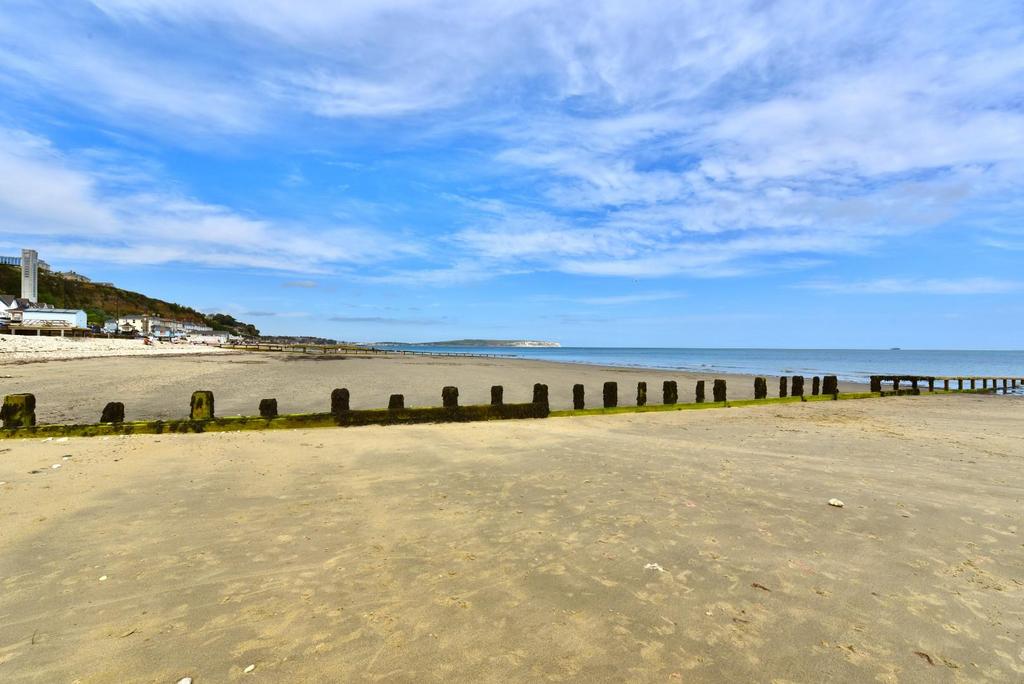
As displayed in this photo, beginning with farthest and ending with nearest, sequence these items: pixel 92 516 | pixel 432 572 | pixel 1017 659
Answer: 1. pixel 92 516
2. pixel 432 572
3. pixel 1017 659

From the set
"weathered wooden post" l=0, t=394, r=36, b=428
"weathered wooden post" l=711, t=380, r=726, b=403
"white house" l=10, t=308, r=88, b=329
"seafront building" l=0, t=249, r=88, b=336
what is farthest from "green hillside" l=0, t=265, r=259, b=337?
"weathered wooden post" l=711, t=380, r=726, b=403

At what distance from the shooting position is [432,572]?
15.9 feet

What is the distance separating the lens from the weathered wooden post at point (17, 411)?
389 inches

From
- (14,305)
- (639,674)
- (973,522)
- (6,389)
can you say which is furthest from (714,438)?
(14,305)

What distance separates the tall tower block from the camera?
456ft

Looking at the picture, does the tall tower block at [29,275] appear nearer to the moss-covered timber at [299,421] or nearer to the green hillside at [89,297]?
the green hillside at [89,297]

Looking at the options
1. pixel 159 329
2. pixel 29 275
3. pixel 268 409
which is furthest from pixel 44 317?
pixel 268 409

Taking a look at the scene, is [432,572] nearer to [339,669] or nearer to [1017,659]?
[339,669]

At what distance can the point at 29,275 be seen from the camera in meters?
141

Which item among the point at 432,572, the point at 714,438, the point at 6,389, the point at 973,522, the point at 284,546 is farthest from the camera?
the point at 6,389

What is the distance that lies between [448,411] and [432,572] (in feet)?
25.8

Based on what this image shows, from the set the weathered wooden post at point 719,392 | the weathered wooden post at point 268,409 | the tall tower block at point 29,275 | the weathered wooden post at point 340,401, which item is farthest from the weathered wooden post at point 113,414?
the tall tower block at point 29,275

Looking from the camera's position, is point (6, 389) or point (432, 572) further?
point (6, 389)

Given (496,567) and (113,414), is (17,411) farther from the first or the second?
(496,567)
